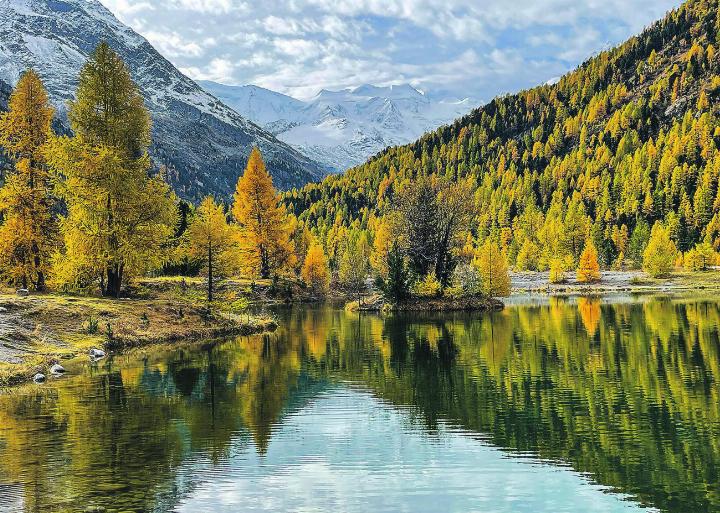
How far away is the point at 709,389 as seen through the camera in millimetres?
26469

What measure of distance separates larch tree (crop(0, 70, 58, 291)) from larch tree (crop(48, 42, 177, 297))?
2248 millimetres

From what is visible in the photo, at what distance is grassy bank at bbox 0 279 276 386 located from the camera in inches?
1294

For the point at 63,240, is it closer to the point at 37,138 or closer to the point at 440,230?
the point at 37,138

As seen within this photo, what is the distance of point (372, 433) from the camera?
21.1 metres

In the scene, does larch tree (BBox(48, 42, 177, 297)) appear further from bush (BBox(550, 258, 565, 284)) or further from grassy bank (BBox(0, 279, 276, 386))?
bush (BBox(550, 258, 565, 284))

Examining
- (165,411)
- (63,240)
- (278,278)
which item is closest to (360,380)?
(165,411)

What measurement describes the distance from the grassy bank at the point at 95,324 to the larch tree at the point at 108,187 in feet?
9.53

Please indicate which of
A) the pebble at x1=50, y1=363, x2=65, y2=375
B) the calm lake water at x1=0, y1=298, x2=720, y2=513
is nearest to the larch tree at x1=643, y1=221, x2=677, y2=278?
the calm lake water at x1=0, y1=298, x2=720, y2=513

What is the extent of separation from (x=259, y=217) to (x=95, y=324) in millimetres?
49119

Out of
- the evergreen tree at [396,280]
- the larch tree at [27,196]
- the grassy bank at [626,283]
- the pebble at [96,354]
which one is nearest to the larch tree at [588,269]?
the grassy bank at [626,283]

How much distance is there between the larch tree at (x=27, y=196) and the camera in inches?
1850

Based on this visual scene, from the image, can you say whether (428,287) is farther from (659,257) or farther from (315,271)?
(659,257)

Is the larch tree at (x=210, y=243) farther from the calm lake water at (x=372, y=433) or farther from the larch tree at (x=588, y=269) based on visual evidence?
the larch tree at (x=588, y=269)

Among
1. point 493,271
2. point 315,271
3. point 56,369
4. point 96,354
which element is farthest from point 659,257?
point 56,369
